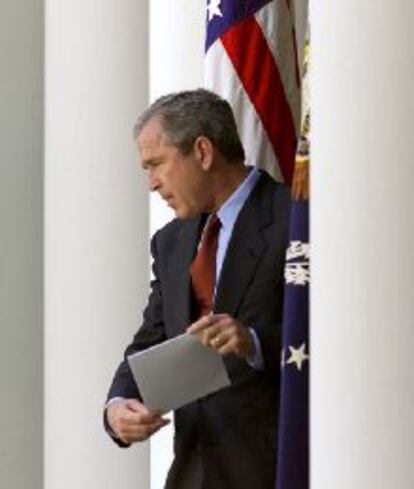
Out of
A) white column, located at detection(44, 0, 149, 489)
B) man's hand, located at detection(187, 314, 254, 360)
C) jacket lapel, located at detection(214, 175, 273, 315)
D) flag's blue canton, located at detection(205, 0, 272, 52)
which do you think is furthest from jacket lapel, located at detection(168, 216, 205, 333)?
white column, located at detection(44, 0, 149, 489)

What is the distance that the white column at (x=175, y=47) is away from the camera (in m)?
5.51

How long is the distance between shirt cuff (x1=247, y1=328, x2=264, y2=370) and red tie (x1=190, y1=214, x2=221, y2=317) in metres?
0.23

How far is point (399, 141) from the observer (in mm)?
2539

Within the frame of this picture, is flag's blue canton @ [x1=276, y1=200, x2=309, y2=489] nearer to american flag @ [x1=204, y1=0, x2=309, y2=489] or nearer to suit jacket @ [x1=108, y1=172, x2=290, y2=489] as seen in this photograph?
suit jacket @ [x1=108, y1=172, x2=290, y2=489]

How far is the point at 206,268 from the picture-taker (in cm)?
348

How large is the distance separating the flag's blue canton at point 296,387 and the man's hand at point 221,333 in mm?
103

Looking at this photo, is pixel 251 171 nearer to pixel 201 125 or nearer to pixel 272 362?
pixel 201 125

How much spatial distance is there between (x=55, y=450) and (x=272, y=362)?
2.12m

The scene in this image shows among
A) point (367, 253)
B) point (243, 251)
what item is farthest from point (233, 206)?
point (367, 253)

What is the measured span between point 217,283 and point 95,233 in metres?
1.77

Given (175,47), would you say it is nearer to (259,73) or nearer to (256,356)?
(259,73)
